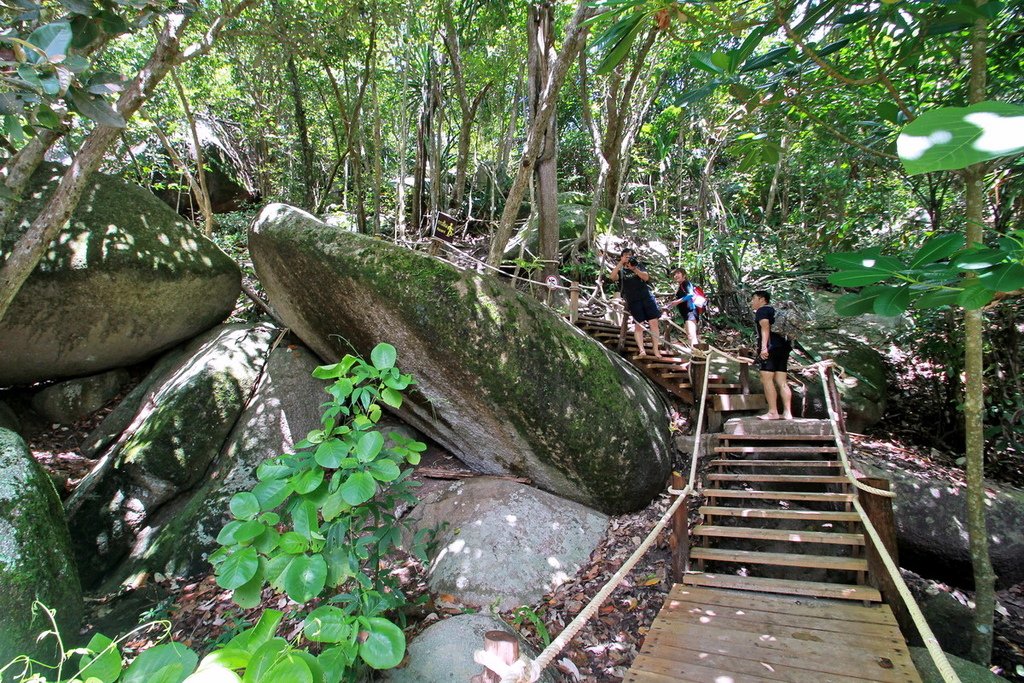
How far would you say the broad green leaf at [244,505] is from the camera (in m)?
1.75

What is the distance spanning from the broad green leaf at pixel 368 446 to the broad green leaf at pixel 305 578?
36cm

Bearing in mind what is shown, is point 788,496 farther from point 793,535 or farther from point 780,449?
point 780,449

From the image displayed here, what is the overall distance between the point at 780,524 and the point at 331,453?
3.82 m

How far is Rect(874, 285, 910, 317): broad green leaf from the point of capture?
1434 millimetres

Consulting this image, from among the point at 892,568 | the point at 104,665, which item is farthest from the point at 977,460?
the point at 104,665

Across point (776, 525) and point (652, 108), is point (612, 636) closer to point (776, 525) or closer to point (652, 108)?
point (776, 525)

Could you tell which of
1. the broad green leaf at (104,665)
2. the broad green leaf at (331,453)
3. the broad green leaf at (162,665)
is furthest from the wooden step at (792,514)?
the broad green leaf at (104,665)

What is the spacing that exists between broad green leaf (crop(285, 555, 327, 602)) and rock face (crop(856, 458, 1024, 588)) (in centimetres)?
474

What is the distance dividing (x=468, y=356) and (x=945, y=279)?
306cm

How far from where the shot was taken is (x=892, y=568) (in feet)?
7.80

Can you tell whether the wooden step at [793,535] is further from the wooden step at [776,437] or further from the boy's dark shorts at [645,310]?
the boy's dark shorts at [645,310]

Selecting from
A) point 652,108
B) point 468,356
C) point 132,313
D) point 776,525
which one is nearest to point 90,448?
point 132,313

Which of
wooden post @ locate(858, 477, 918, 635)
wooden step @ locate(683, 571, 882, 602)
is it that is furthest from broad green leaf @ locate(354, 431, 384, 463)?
wooden post @ locate(858, 477, 918, 635)

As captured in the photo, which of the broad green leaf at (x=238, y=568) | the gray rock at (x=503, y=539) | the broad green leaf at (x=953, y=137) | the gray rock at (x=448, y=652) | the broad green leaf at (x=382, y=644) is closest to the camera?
the broad green leaf at (x=953, y=137)
